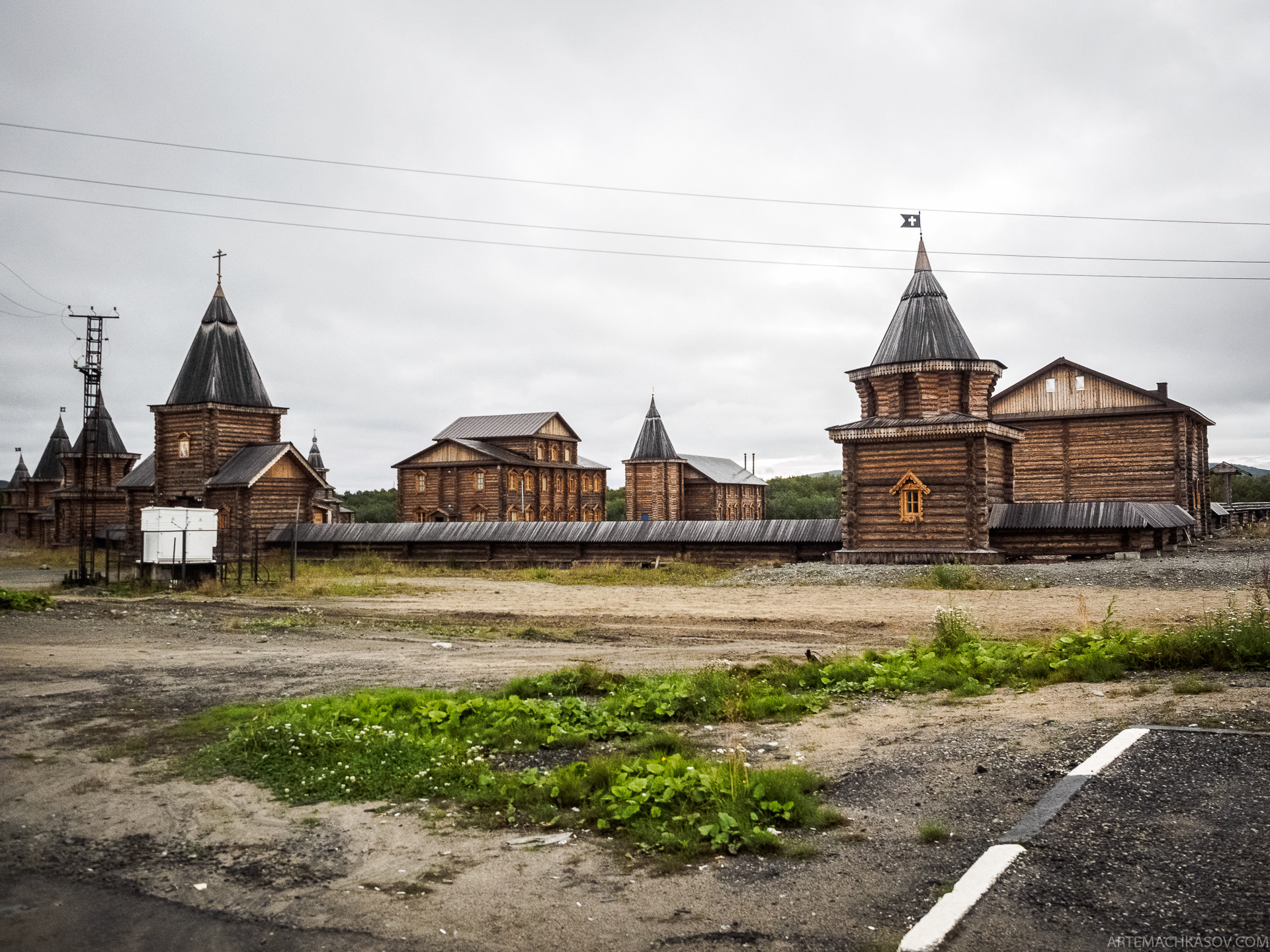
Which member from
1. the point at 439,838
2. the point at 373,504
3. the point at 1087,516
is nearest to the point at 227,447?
the point at 1087,516

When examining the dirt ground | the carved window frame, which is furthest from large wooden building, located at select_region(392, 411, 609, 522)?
the dirt ground

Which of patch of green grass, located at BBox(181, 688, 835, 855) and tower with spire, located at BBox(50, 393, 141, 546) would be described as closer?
patch of green grass, located at BBox(181, 688, 835, 855)

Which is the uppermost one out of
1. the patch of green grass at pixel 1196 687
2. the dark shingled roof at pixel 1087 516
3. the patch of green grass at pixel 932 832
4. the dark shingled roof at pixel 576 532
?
the dark shingled roof at pixel 1087 516

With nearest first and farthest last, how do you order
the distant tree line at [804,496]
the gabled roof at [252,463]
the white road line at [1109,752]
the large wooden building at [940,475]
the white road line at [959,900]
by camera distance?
the white road line at [959,900]
the white road line at [1109,752]
the large wooden building at [940,475]
the gabled roof at [252,463]
the distant tree line at [804,496]

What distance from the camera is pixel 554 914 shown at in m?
4.30

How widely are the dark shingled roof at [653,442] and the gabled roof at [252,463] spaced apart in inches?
1021

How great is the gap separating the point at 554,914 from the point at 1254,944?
3.02 meters

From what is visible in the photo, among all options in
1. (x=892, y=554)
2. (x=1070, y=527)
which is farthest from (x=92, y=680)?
(x=1070, y=527)

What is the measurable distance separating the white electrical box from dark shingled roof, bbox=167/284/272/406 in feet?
36.7

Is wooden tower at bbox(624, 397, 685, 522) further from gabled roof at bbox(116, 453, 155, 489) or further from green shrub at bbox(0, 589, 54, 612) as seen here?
green shrub at bbox(0, 589, 54, 612)

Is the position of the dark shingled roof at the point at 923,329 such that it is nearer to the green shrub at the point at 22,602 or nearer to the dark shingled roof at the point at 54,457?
the green shrub at the point at 22,602

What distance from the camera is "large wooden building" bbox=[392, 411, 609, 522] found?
1967 inches

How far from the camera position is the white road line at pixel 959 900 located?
374 centimetres

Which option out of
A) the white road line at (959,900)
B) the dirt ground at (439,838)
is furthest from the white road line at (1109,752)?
the white road line at (959,900)
